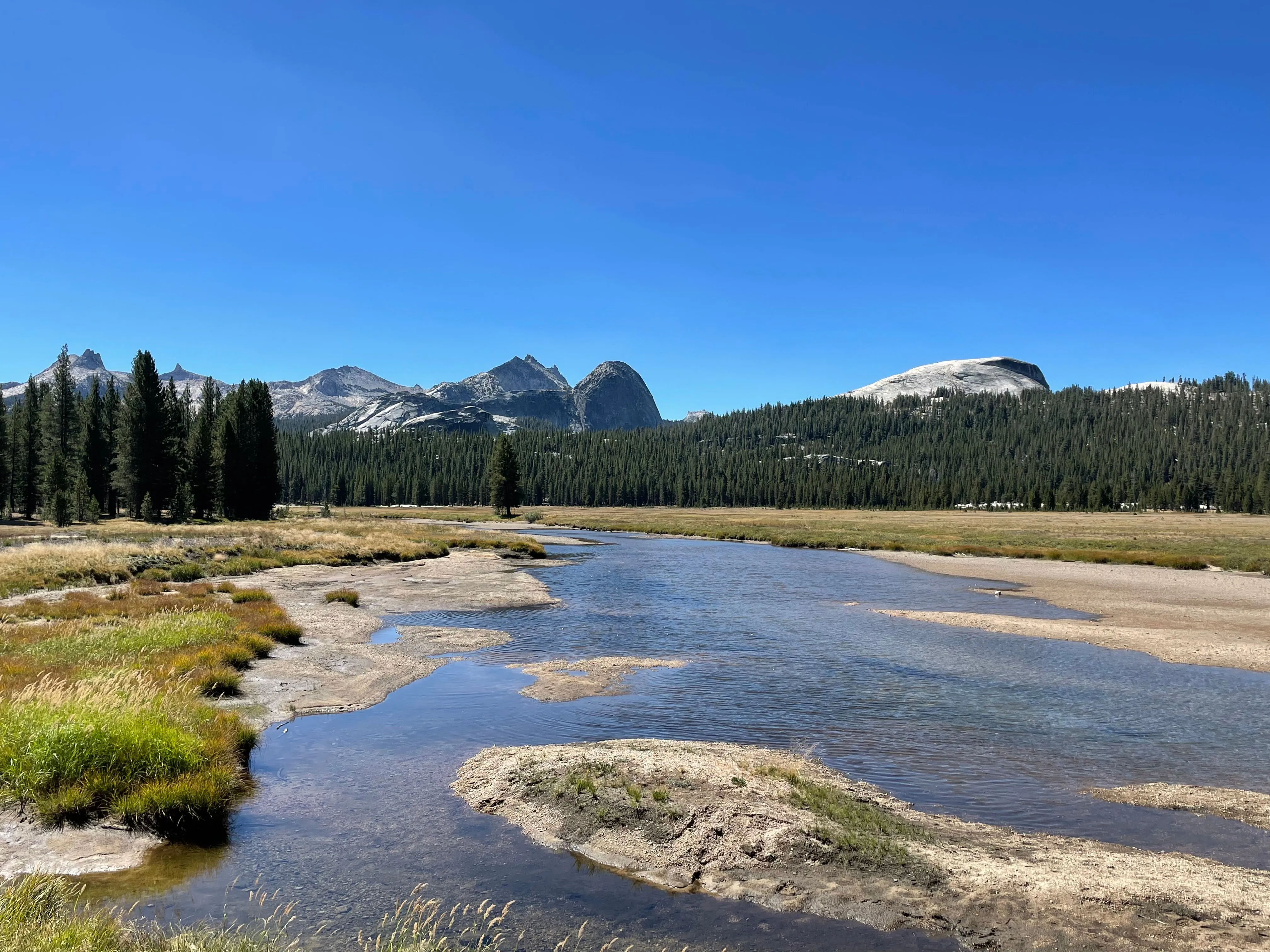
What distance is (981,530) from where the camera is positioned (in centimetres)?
9988

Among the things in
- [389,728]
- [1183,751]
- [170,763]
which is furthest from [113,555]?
[1183,751]

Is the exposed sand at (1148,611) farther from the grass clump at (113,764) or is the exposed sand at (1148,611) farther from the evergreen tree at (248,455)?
the evergreen tree at (248,455)

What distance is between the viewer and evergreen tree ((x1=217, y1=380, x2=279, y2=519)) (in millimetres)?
84688

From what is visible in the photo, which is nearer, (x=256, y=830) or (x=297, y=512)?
(x=256, y=830)

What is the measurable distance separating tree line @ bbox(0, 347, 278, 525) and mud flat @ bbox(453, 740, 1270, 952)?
237 feet

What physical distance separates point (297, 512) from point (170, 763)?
12717 centimetres

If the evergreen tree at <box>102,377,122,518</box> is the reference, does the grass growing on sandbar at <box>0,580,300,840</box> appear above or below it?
below

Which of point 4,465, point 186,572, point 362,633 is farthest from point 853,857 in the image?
point 4,465

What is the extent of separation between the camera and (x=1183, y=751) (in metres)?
15.3

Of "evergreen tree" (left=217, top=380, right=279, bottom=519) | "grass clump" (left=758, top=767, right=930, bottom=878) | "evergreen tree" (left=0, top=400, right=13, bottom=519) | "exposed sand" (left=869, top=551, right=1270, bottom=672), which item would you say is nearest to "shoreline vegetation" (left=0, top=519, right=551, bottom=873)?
"grass clump" (left=758, top=767, right=930, bottom=878)

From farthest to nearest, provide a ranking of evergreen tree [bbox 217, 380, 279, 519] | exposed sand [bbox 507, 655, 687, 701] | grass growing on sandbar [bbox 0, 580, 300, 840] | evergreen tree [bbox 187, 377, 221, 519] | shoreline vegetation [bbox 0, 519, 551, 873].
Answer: evergreen tree [bbox 217, 380, 279, 519], evergreen tree [bbox 187, 377, 221, 519], exposed sand [bbox 507, 655, 687, 701], grass growing on sandbar [bbox 0, 580, 300, 840], shoreline vegetation [bbox 0, 519, 551, 873]

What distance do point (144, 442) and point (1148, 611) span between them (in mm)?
87733

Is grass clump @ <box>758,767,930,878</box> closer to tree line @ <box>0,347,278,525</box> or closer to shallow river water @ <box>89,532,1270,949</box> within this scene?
shallow river water @ <box>89,532,1270,949</box>

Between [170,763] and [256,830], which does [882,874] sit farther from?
[170,763]
